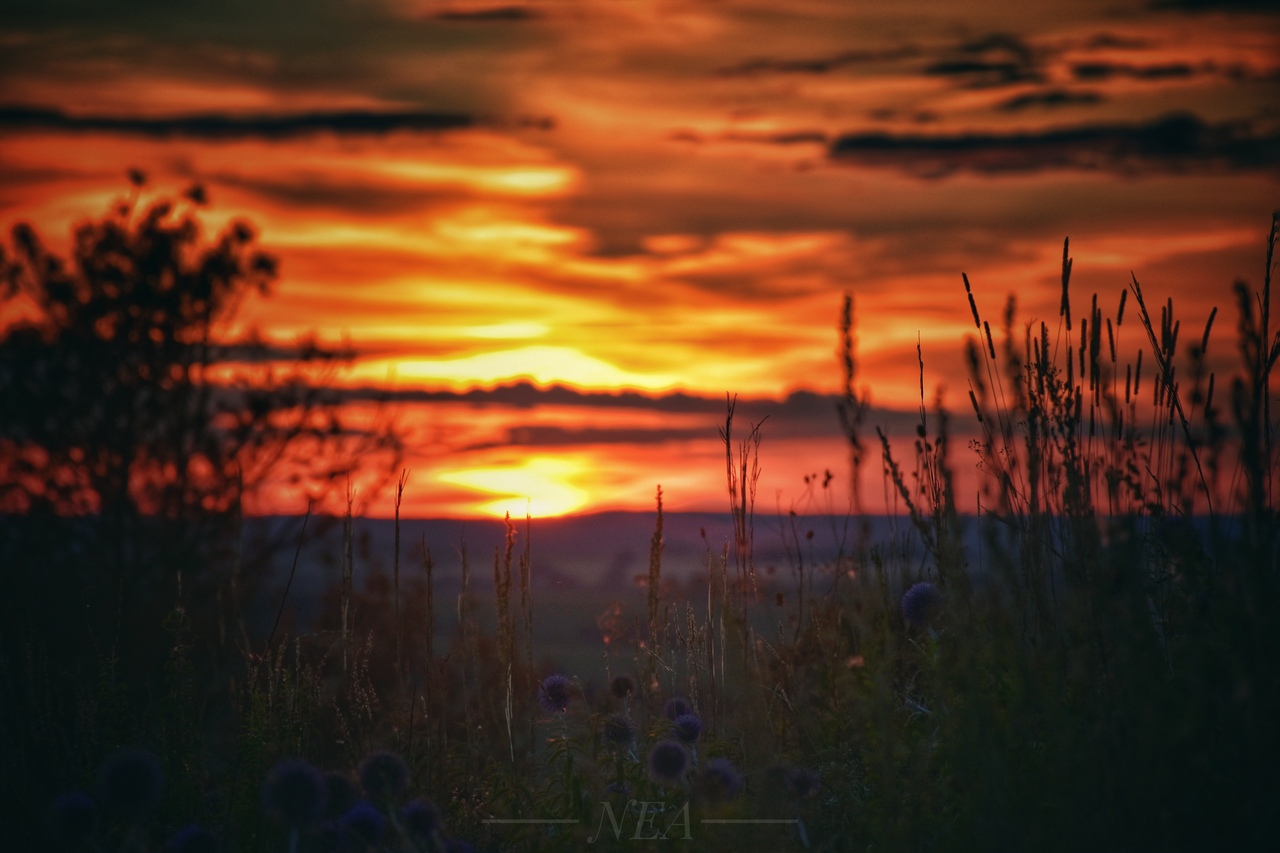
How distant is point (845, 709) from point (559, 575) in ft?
4.41

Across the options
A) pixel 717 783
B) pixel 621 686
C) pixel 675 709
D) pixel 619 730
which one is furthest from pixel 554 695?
pixel 717 783

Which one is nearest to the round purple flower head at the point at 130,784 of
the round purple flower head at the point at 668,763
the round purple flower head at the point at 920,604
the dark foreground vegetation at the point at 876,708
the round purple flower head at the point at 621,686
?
the dark foreground vegetation at the point at 876,708

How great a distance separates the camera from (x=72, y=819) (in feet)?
8.21

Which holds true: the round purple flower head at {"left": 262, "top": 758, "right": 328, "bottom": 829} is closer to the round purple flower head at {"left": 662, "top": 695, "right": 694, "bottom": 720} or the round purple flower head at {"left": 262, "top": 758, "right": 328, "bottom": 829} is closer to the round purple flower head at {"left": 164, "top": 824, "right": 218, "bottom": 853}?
the round purple flower head at {"left": 164, "top": 824, "right": 218, "bottom": 853}

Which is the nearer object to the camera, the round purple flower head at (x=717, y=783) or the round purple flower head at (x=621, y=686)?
the round purple flower head at (x=717, y=783)

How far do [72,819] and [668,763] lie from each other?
163cm

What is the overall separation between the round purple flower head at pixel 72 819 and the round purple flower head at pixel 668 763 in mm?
1537

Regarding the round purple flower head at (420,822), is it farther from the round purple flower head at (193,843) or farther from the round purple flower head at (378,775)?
the round purple flower head at (193,843)

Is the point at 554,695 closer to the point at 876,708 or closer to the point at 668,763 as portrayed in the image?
the point at 668,763

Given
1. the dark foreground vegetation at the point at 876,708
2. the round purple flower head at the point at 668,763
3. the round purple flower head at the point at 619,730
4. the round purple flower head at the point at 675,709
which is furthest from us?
the round purple flower head at the point at 675,709

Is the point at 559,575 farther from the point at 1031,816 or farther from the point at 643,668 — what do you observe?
the point at 1031,816

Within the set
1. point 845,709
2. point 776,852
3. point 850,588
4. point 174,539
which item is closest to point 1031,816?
point 776,852

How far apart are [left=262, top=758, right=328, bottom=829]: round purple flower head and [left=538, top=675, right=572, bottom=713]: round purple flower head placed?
142 cm

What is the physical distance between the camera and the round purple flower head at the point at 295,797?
2395 mm
